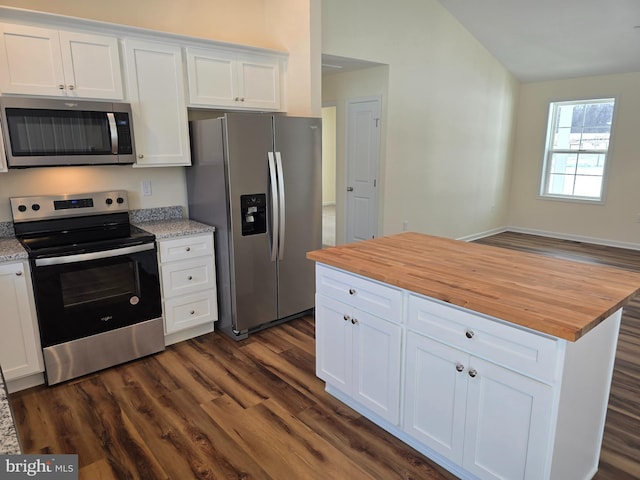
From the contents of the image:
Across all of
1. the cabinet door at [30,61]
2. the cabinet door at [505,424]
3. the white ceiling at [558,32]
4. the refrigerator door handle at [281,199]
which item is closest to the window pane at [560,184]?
the white ceiling at [558,32]

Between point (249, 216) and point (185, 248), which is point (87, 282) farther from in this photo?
point (249, 216)

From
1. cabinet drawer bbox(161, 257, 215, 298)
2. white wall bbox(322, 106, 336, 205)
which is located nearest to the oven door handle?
cabinet drawer bbox(161, 257, 215, 298)

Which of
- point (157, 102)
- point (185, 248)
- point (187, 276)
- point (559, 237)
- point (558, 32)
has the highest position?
point (558, 32)

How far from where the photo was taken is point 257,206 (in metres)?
3.31

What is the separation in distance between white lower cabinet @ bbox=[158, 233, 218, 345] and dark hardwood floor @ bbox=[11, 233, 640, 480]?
205 mm

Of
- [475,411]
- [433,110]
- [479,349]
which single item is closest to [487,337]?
[479,349]

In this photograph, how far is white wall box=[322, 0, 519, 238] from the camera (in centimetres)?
475

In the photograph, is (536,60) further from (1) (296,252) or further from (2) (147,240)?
(2) (147,240)

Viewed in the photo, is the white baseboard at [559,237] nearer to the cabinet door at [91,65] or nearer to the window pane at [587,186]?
the window pane at [587,186]

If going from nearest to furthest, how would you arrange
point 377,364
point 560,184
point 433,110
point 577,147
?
1. point 377,364
2. point 433,110
3. point 577,147
4. point 560,184

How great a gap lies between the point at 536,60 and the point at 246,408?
6329mm

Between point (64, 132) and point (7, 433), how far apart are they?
2.39m

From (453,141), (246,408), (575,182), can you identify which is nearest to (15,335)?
(246,408)

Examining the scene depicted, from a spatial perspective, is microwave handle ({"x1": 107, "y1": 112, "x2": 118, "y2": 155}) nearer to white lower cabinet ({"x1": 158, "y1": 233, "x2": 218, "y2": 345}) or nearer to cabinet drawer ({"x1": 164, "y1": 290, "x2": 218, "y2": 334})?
white lower cabinet ({"x1": 158, "y1": 233, "x2": 218, "y2": 345})
